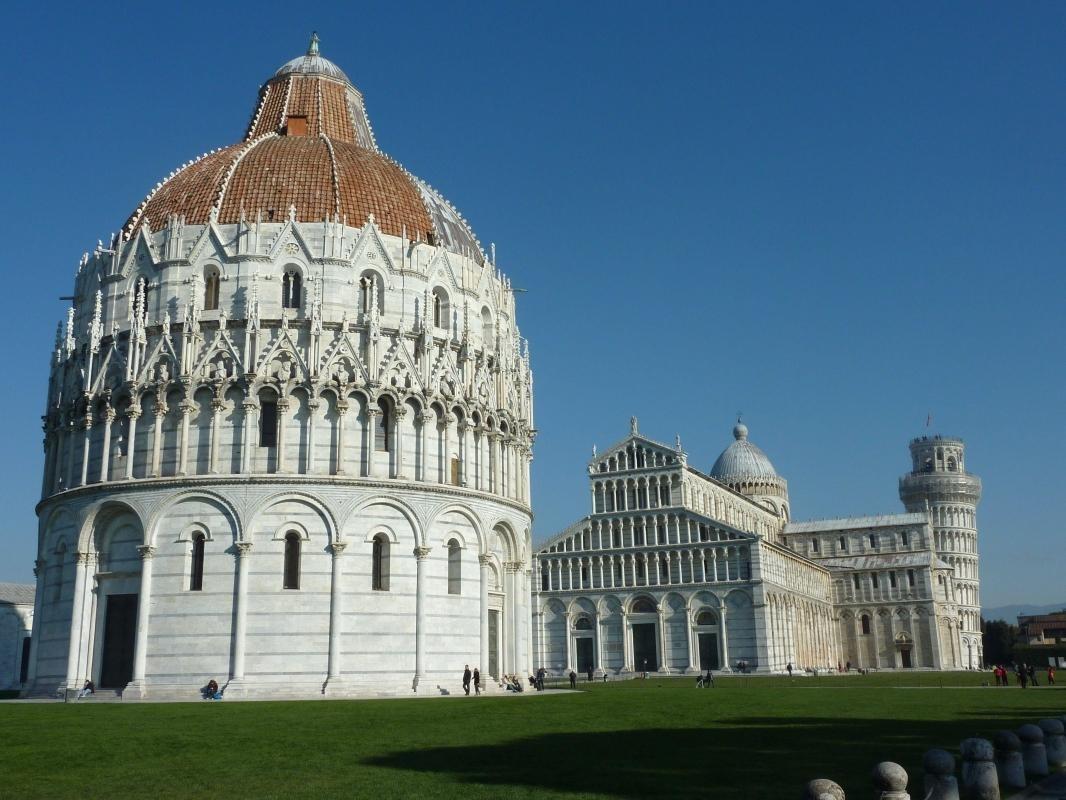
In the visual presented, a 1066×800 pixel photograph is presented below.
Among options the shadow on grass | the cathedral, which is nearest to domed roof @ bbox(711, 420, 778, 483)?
the cathedral

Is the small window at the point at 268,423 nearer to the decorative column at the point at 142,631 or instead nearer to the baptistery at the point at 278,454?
the baptistery at the point at 278,454

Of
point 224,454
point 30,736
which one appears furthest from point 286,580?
point 30,736

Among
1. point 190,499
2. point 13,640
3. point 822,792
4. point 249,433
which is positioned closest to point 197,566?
point 190,499

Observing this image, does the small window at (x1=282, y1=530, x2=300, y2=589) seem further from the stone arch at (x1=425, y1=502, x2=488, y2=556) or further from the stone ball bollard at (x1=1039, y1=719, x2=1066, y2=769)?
the stone ball bollard at (x1=1039, y1=719, x2=1066, y2=769)

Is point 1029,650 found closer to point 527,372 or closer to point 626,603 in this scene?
point 626,603

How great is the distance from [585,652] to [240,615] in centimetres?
5895

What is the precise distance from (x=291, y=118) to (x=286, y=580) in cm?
2518

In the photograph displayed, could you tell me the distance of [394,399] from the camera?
4253 centimetres

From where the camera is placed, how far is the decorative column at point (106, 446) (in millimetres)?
41719

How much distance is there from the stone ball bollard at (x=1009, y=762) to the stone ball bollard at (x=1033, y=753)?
746 mm

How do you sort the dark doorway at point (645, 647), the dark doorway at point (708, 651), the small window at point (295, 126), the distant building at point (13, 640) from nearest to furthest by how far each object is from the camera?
the small window at point (295, 126)
the distant building at point (13, 640)
the dark doorway at point (708, 651)
the dark doorway at point (645, 647)

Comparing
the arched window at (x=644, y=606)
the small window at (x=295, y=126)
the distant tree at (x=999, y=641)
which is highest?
the small window at (x=295, y=126)

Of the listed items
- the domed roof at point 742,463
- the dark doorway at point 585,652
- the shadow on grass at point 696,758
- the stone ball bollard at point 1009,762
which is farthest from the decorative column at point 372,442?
the domed roof at point 742,463

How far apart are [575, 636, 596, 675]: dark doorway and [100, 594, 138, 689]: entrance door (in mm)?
58062
